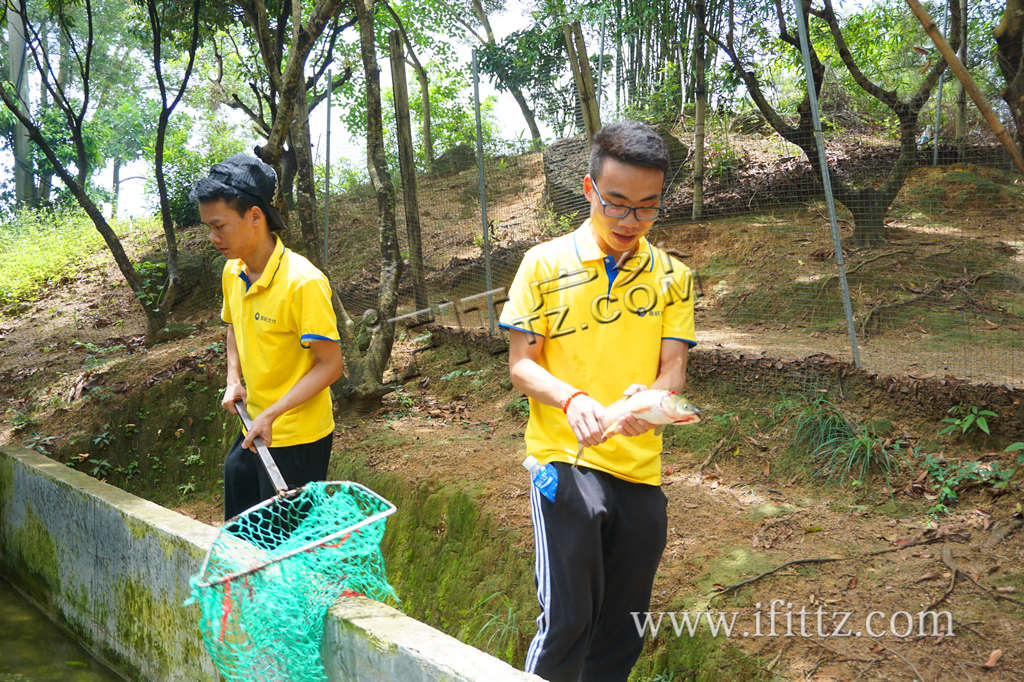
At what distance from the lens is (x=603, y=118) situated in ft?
26.5

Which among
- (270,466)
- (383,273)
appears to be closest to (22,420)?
(383,273)

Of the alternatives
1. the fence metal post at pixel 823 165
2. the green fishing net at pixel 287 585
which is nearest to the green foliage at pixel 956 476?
the fence metal post at pixel 823 165

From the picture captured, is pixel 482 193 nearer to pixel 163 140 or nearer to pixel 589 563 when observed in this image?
pixel 163 140

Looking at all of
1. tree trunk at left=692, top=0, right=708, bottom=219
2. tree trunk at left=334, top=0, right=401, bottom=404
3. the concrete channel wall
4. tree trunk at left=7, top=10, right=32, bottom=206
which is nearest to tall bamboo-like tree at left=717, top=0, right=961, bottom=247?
tree trunk at left=692, top=0, right=708, bottom=219

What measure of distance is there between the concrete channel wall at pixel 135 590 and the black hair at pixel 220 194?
1.33 m

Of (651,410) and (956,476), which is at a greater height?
(651,410)

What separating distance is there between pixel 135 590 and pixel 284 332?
5.74ft

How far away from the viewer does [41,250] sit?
46.3ft

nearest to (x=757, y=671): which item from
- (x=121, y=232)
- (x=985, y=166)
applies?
(x=985, y=166)

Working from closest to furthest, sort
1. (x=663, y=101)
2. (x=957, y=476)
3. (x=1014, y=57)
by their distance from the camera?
(x=1014, y=57) → (x=957, y=476) → (x=663, y=101)

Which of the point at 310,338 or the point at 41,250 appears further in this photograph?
the point at 41,250

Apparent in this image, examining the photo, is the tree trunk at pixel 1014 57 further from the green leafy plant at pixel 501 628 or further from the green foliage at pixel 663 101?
the green foliage at pixel 663 101

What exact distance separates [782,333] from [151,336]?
652 centimetres

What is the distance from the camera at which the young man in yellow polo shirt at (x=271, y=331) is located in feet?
9.03
